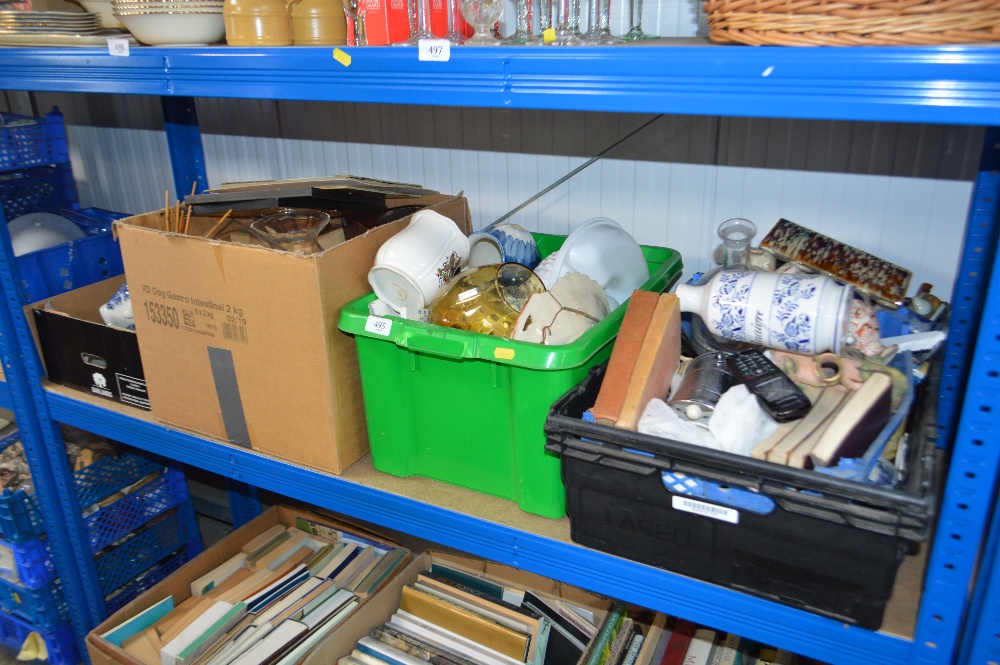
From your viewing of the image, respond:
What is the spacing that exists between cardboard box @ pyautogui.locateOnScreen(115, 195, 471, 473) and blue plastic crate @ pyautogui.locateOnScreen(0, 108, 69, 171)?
0.69 m

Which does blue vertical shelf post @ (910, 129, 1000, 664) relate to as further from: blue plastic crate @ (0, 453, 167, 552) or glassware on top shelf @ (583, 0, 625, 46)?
blue plastic crate @ (0, 453, 167, 552)

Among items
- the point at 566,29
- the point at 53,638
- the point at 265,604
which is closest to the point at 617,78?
the point at 566,29

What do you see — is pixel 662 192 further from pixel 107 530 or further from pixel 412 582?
pixel 107 530

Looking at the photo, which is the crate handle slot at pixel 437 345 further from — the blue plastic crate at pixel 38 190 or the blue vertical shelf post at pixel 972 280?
the blue plastic crate at pixel 38 190

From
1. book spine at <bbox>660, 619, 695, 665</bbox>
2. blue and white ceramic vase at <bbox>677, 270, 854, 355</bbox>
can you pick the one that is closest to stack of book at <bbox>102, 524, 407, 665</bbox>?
book spine at <bbox>660, 619, 695, 665</bbox>

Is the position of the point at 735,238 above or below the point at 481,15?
below

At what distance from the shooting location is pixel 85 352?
61.7 inches

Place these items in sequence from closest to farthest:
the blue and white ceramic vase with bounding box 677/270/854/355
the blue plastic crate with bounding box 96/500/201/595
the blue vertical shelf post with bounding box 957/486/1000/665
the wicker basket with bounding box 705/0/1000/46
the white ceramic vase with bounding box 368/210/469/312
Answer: the wicker basket with bounding box 705/0/1000/46 < the blue vertical shelf post with bounding box 957/486/1000/665 < the blue and white ceramic vase with bounding box 677/270/854/355 < the white ceramic vase with bounding box 368/210/469/312 < the blue plastic crate with bounding box 96/500/201/595

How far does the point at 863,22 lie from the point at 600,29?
469 millimetres

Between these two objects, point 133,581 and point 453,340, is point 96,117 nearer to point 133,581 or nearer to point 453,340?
point 133,581

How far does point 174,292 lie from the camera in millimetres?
1335

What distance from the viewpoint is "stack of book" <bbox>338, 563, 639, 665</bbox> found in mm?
1477

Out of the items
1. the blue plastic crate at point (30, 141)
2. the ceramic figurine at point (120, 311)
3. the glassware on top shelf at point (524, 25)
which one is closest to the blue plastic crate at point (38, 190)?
the blue plastic crate at point (30, 141)

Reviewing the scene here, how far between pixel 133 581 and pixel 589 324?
1535mm
